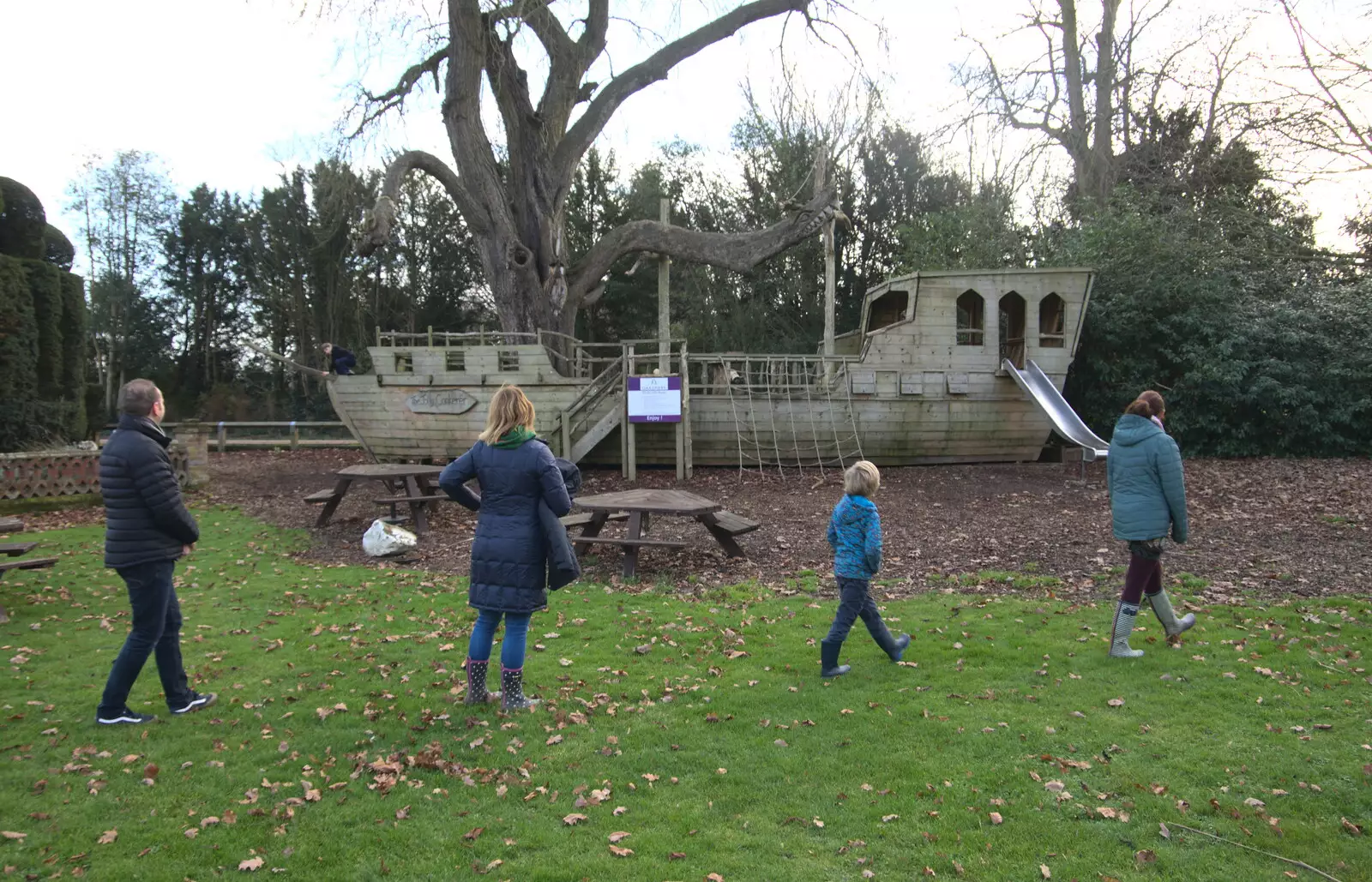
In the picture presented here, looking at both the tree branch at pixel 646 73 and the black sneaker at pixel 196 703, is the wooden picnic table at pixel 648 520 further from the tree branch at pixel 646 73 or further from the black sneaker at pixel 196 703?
the tree branch at pixel 646 73

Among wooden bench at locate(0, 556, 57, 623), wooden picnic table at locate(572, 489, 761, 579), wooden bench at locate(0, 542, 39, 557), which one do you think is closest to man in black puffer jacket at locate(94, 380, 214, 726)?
wooden bench at locate(0, 556, 57, 623)

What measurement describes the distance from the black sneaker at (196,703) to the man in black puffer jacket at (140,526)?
17 cm

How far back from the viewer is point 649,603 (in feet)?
26.8

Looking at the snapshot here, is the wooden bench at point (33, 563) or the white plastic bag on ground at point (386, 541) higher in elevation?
the wooden bench at point (33, 563)

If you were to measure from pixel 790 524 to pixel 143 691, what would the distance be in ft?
26.5

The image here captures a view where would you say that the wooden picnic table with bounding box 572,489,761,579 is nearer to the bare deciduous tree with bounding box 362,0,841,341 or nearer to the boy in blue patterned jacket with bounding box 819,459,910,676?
the boy in blue patterned jacket with bounding box 819,459,910,676

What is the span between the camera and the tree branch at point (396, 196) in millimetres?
16125

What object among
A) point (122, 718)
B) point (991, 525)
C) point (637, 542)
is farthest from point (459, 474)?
A: point (991, 525)

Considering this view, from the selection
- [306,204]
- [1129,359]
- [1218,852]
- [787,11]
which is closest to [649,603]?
[1218,852]

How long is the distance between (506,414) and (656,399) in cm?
1047

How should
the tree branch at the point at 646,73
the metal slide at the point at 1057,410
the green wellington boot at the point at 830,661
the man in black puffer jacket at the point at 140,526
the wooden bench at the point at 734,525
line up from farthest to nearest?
the tree branch at the point at 646,73 → the metal slide at the point at 1057,410 → the wooden bench at the point at 734,525 → the green wellington boot at the point at 830,661 → the man in black puffer jacket at the point at 140,526

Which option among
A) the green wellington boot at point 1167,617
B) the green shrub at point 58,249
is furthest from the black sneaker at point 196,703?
the green shrub at point 58,249

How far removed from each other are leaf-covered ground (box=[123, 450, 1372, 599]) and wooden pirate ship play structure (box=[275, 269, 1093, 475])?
623 millimetres

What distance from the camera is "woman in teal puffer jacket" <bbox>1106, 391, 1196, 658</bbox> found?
5.89 meters
